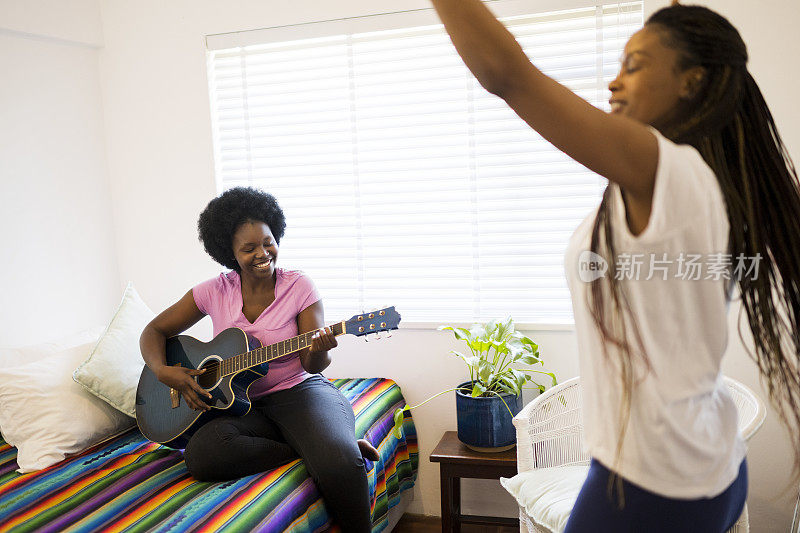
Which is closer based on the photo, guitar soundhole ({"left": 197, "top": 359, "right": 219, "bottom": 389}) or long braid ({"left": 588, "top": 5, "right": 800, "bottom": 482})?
long braid ({"left": 588, "top": 5, "right": 800, "bottom": 482})

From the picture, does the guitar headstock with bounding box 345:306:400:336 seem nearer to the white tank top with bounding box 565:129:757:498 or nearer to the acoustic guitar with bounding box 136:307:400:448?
the acoustic guitar with bounding box 136:307:400:448

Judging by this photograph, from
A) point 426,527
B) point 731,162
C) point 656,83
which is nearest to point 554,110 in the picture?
point 656,83

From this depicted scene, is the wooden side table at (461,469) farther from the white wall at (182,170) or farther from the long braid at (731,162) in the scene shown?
the long braid at (731,162)

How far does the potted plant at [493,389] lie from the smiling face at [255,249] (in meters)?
0.74

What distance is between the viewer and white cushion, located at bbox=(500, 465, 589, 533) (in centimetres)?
185

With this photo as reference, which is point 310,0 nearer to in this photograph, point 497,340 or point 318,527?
point 497,340

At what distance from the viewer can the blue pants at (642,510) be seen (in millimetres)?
851

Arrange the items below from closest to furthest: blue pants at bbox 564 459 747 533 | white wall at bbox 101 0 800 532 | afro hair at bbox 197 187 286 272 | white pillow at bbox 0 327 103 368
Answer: blue pants at bbox 564 459 747 533, afro hair at bbox 197 187 286 272, white pillow at bbox 0 327 103 368, white wall at bbox 101 0 800 532

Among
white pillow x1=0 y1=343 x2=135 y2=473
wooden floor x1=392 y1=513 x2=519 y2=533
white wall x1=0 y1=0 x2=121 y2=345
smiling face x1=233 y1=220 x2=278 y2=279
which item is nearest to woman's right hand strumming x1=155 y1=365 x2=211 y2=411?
white pillow x1=0 y1=343 x2=135 y2=473

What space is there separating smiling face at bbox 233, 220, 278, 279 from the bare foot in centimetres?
67

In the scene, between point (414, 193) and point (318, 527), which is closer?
point (318, 527)

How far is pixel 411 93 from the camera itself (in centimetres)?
280

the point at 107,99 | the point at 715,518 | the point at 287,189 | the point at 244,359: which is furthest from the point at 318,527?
the point at 107,99

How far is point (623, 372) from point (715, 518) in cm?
26
